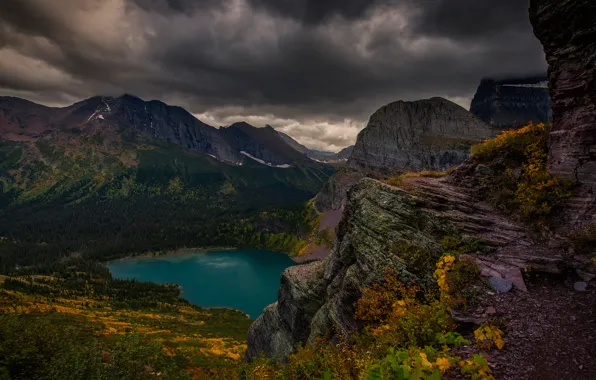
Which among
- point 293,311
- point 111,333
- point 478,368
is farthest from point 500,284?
point 111,333

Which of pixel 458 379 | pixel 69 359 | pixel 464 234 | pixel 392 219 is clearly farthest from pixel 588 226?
pixel 69 359

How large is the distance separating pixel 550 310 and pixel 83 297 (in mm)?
205948

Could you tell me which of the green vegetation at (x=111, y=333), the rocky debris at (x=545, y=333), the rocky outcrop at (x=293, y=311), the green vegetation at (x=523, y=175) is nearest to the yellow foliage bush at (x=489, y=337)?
the rocky debris at (x=545, y=333)

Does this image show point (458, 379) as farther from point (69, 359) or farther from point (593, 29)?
point (69, 359)

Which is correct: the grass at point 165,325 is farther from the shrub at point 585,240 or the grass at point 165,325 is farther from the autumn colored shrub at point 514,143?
the autumn colored shrub at point 514,143

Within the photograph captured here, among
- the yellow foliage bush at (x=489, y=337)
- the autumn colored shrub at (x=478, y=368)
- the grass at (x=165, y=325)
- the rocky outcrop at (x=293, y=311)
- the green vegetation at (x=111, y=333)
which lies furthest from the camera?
the grass at (x=165, y=325)

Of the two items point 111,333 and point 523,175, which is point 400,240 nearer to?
point 523,175

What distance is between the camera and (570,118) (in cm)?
1761

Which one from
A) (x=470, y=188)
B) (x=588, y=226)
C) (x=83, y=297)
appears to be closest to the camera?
(x=588, y=226)

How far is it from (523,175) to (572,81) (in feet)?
20.6

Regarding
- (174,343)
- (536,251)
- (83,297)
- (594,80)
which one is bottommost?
(83,297)

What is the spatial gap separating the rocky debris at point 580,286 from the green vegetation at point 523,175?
473 centimetres

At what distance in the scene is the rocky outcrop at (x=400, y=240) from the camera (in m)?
16.5

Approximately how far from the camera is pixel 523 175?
2052 centimetres
